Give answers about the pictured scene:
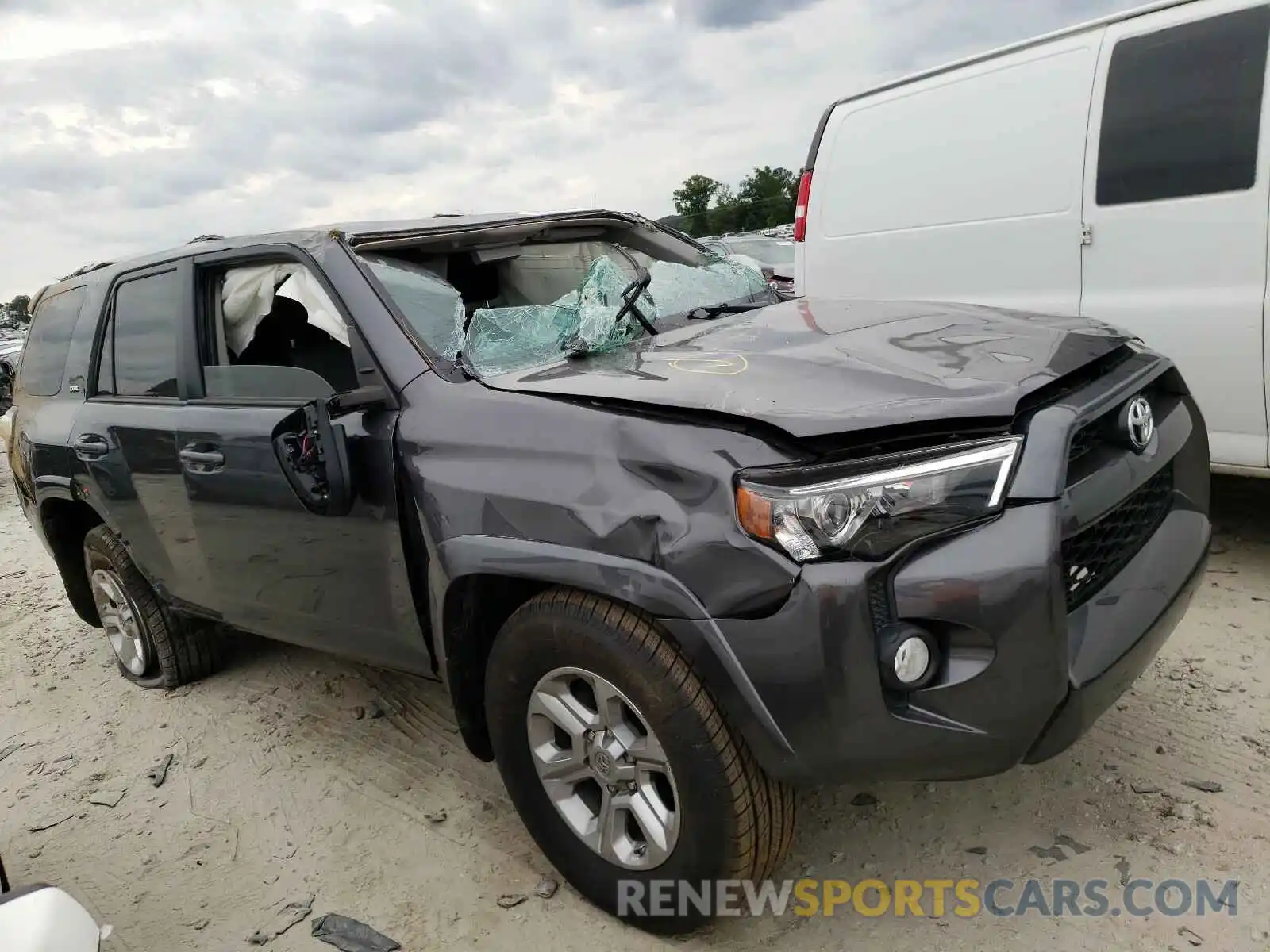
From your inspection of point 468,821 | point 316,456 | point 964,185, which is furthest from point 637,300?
point 964,185

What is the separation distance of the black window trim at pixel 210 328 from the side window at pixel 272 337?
1cm

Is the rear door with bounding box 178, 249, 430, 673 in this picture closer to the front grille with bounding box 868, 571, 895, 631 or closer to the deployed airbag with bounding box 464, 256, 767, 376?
the deployed airbag with bounding box 464, 256, 767, 376

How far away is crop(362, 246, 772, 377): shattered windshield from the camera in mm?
2676

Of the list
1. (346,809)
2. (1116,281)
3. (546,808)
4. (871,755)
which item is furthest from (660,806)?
(1116,281)

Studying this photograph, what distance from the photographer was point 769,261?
10188 mm

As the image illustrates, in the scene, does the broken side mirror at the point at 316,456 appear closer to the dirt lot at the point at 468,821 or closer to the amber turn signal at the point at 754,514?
the dirt lot at the point at 468,821

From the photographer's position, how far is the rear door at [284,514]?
2.61m

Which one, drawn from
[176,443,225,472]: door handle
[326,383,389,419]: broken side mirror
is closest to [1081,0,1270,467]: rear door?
[326,383,389,419]: broken side mirror

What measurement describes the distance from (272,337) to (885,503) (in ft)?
7.61

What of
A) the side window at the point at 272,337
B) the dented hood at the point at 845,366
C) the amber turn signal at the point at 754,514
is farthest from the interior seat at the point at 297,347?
the amber turn signal at the point at 754,514

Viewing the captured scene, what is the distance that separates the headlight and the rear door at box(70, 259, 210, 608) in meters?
2.42

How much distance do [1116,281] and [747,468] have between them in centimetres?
286

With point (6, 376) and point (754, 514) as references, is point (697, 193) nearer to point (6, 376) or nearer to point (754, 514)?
point (6, 376)

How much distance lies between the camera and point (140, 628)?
4191 mm
